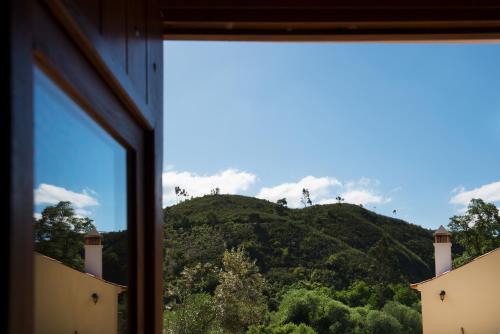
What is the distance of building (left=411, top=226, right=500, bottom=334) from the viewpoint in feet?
26.6

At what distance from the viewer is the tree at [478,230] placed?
16.3 metres

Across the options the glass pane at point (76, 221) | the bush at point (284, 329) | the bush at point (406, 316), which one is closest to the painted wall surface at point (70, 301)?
the glass pane at point (76, 221)

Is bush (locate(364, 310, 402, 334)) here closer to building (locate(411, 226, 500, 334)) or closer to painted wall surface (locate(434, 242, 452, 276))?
painted wall surface (locate(434, 242, 452, 276))

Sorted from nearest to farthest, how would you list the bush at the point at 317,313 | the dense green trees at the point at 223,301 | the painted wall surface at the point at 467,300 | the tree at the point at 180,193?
the painted wall surface at the point at 467,300, the dense green trees at the point at 223,301, the bush at the point at 317,313, the tree at the point at 180,193

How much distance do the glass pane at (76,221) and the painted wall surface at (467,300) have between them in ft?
26.0

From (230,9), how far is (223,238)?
53.0 ft

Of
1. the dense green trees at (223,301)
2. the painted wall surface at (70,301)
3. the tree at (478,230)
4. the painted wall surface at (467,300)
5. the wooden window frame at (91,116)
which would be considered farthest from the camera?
the tree at (478,230)

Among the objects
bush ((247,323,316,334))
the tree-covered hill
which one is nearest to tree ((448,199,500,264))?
the tree-covered hill

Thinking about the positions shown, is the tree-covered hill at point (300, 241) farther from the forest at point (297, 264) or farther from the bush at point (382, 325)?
the bush at point (382, 325)

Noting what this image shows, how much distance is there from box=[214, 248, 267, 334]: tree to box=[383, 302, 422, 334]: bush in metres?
3.43

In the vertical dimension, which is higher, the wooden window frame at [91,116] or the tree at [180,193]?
the tree at [180,193]

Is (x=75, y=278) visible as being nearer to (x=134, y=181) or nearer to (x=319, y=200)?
(x=134, y=181)

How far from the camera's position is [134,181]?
4.17 ft

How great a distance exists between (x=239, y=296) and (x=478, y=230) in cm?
744
